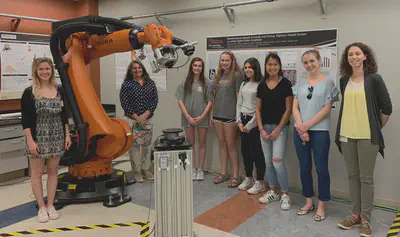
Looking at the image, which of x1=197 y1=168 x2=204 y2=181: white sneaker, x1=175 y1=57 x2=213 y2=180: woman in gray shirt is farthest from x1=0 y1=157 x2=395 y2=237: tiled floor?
x1=175 y1=57 x2=213 y2=180: woman in gray shirt

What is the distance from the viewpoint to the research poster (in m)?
3.48

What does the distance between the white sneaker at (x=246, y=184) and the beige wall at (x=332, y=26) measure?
45 centimetres

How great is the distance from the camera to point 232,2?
13.2ft

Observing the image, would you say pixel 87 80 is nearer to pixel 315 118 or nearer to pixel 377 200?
pixel 315 118

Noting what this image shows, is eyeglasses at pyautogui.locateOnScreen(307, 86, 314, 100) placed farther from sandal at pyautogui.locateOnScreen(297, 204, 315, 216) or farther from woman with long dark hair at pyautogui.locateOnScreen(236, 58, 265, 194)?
sandal at pyautogui.locateOnScreen(297, 204, 315, 216)

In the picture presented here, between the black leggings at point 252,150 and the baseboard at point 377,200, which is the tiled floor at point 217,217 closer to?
the baseboard at point 377,200

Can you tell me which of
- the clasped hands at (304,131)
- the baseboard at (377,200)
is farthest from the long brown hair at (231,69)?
the baseboard at (377,200)

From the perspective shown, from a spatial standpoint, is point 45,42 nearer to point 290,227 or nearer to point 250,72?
point 250,72

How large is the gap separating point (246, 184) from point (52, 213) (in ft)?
6.55

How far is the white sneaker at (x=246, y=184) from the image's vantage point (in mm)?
3848

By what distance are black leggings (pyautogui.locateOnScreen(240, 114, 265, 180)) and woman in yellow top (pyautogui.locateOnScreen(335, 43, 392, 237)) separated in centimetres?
97

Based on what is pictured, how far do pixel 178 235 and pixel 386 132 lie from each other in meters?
2.18

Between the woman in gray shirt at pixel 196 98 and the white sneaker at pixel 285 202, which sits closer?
the white sneaker at pixel 285 202

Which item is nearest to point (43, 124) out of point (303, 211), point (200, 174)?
point (200, 174)
